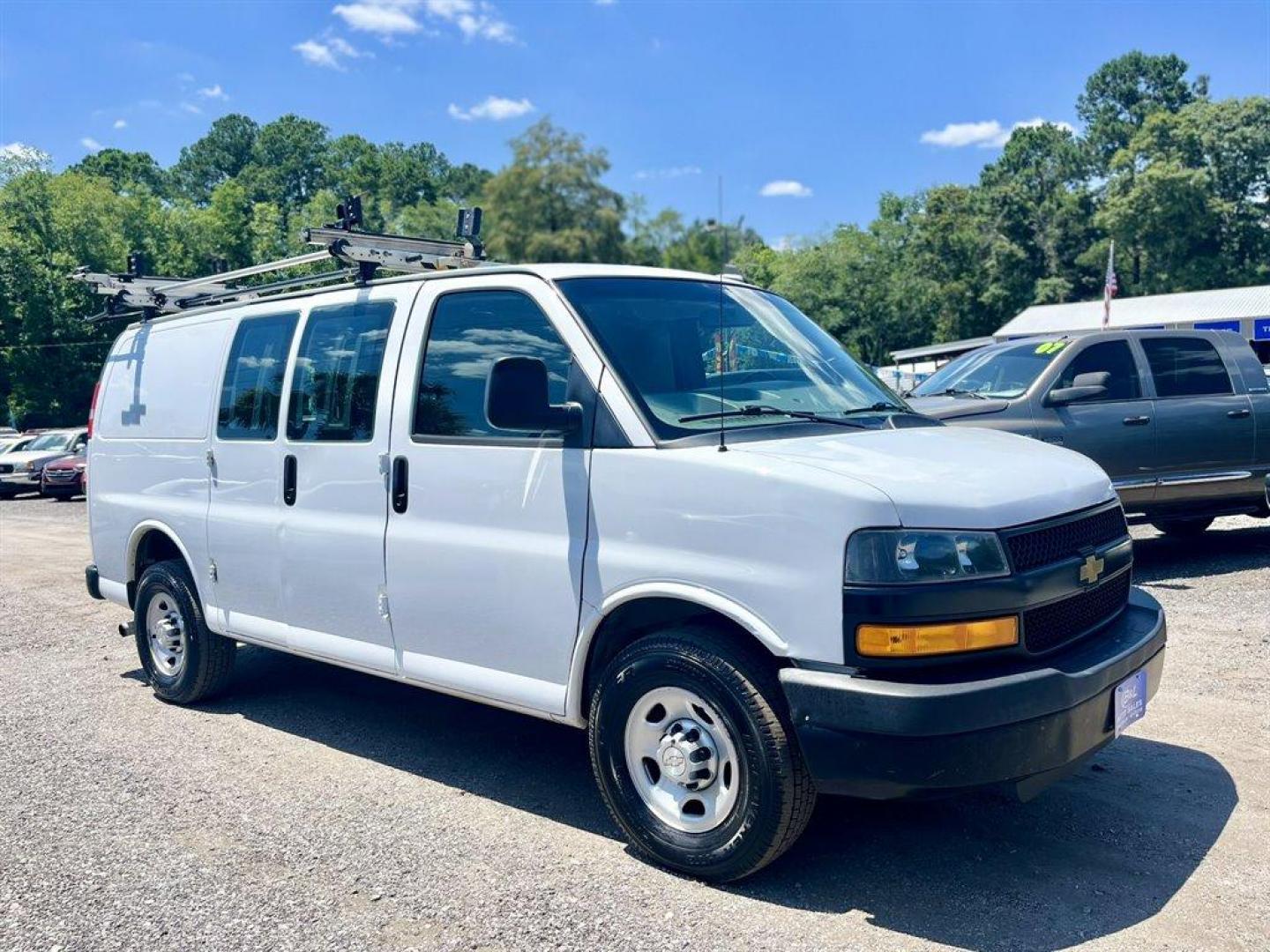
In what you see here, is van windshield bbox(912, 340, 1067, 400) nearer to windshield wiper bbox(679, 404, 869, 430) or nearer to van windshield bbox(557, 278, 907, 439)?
van windshield bbox(557, 278, 907, 439)

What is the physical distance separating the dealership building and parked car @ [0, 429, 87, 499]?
24.6 m

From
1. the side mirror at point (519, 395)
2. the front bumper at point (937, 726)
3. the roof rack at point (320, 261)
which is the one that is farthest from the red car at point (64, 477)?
the front bumper at point (937, 726)

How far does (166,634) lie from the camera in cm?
613

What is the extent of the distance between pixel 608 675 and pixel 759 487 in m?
0.92

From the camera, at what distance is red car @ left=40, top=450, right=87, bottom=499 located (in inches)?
955

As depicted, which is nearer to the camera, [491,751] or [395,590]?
[395,590]

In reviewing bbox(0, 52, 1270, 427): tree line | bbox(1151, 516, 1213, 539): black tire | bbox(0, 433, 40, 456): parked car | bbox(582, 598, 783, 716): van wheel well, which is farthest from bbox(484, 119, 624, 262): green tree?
bbox(582, 598, 783, 716): van wheel well

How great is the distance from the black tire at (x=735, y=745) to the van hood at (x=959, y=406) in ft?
18.1

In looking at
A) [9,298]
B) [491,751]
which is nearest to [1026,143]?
[9,298]

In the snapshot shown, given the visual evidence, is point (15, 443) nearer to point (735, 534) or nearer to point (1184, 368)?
point (1184, 368)

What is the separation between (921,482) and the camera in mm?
3340

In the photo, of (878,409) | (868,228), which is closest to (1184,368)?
(878,409)

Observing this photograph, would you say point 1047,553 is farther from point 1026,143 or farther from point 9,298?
point 1026,143

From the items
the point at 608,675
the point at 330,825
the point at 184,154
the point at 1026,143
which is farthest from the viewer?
the point at 184,154
